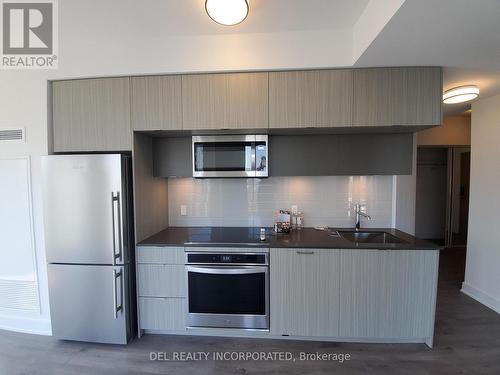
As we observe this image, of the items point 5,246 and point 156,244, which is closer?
point 156,244

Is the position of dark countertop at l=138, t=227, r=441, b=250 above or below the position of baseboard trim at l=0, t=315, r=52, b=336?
above

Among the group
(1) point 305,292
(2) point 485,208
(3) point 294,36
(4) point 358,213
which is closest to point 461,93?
(2) point 485,208

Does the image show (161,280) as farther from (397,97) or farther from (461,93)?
(461,93)

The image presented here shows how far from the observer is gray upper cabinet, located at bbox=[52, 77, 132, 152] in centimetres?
220

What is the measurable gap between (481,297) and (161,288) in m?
3.72

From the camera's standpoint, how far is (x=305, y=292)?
208 centimetres

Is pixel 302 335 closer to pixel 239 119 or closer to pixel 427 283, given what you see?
pixel 427 283

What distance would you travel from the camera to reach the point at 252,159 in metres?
2.33

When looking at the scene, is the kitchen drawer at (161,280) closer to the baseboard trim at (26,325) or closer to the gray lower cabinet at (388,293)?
the baseboard trim at (26,325)

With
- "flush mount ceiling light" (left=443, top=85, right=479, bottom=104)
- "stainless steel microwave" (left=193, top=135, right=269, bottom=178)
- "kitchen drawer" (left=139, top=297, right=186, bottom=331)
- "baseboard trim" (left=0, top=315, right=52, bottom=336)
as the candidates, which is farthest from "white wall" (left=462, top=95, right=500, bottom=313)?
"baseboard trim" (left=0, top=315, right=52, bottom=336)

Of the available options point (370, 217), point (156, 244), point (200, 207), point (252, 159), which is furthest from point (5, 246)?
point (370, 217)

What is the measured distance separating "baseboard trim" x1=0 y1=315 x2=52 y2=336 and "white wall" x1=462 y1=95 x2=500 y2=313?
4.81 m

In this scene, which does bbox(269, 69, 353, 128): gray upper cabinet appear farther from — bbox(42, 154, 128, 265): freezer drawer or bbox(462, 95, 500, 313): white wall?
bbox(462, 95, 500, 313): white wall

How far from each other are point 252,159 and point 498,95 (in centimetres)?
294
